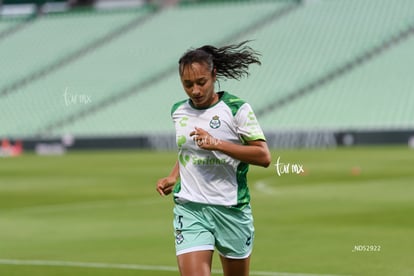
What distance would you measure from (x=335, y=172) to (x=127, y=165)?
827 cm

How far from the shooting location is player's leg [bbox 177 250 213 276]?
7164 mm

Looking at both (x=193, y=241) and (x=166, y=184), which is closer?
(x=193, y=241)

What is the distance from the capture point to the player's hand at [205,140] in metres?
7.07

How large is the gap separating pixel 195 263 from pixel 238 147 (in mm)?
828

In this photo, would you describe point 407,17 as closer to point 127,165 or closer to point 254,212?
point 127,165

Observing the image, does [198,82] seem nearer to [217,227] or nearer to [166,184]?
[166,184]

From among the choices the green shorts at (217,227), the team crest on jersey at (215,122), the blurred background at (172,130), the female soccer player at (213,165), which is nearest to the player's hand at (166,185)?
the female soccer player at (213,165)

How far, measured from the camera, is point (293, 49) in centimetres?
5191

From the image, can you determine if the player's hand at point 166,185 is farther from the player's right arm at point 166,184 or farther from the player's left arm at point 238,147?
the player's left arm at point 238,147

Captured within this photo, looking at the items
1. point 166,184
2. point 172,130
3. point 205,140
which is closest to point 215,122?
point 205,140

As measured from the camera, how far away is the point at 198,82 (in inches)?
287

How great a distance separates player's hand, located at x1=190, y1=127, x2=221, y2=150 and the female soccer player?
0.34 ft

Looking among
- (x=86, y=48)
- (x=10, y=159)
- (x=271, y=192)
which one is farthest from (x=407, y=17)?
(x=271, y=192)

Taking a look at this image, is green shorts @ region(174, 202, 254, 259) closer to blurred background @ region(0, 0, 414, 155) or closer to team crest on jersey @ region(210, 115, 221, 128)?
team crest on jersey @ region(210, 115, 221, 128)
